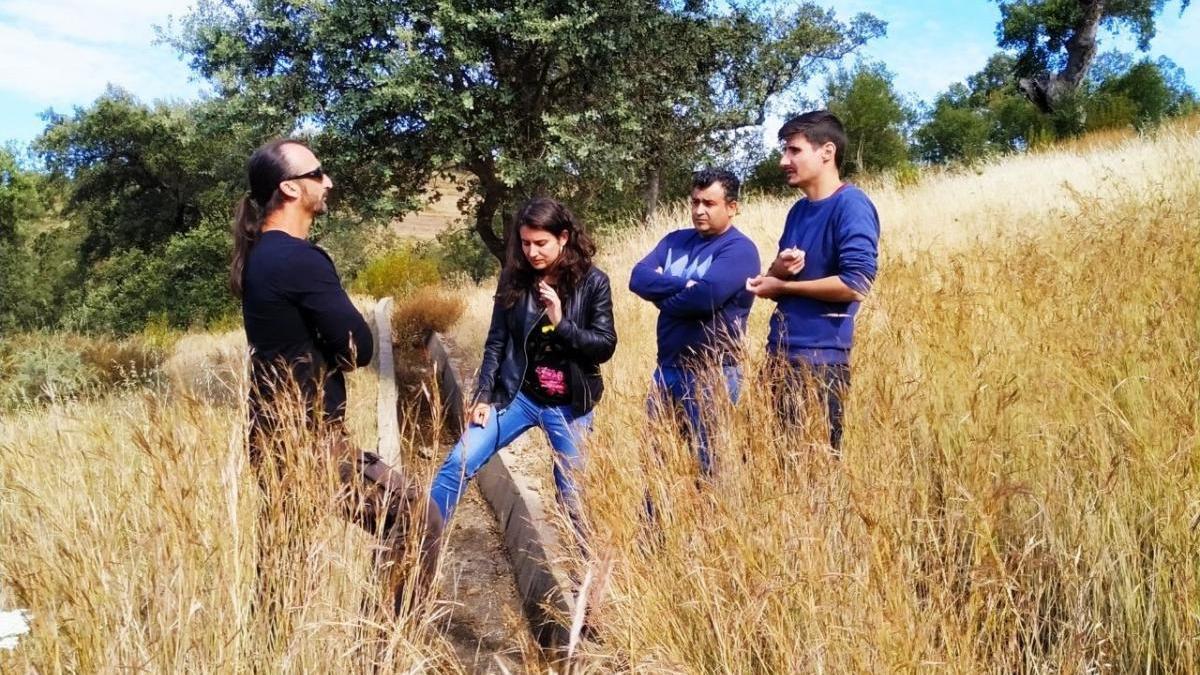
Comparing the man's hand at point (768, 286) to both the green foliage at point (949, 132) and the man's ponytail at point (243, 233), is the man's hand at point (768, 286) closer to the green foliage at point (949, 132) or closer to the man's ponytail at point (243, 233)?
the man's ponytail at point (243, 233)

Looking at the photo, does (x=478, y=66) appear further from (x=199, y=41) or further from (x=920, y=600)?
(x=920, y=600)

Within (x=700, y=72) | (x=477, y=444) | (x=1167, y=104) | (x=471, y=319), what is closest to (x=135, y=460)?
(x=477, y=444)

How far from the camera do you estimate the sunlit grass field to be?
→ 192 centimetres

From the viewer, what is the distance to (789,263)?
10.5 feet

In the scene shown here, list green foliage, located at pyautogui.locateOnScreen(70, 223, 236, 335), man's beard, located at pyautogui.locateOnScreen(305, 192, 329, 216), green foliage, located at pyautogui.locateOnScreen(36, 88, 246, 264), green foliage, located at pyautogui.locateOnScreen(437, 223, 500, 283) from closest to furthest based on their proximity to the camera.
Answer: man's beard, located at pyautogui.locateOnScreen(305, 192, 329, 216) → green foliage, located at pyautogui.locateOnScreen(70, 223, 236, 335) → green foliage, located at pyautogui.locateOnScreen(36, 88, 246, 264) → green foliage, located at pyautogui.locateOnScreen(437, 223, 500, 283)

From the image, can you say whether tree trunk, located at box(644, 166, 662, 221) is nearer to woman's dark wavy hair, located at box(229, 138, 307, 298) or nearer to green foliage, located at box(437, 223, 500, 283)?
green foliage, located at box(437, 223, 500, 283)

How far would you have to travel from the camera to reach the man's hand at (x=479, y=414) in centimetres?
347

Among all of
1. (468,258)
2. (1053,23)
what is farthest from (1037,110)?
(468,258)

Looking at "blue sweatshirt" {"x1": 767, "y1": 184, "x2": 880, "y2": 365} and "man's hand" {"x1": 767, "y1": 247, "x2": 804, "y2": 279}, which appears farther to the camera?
"man's hand" {"x1": 767, "y1": 247, "x2": 804, "y2": 279}

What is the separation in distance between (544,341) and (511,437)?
1.54 feet

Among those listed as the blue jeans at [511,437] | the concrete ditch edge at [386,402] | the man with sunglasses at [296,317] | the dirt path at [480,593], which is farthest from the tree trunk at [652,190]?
the man with sunglasses at [296,317]

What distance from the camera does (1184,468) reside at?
1988 millimetres

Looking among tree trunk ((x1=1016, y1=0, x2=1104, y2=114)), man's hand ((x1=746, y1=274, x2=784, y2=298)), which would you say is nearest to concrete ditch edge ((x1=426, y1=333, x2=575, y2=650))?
man's hand ((x1=746, y1=274, x2=784, y2=298))

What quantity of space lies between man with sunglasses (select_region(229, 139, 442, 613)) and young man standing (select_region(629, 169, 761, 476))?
1.33 meters
